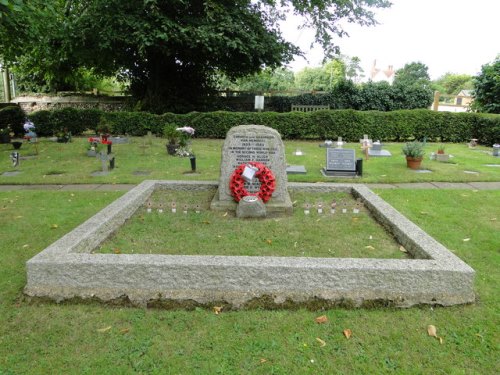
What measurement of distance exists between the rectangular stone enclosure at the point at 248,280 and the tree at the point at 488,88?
1944 centimetres

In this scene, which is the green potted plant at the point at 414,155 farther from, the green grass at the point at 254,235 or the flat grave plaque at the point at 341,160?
the green grass at the point at 254,235

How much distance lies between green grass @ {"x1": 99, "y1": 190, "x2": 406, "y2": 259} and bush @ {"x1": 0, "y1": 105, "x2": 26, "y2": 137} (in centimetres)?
1394

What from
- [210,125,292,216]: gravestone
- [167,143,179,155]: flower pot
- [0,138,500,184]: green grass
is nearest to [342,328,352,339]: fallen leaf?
[210,125,292,216]: gravestone

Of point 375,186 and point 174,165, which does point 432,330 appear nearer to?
point 375,186

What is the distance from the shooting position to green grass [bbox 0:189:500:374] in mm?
2961

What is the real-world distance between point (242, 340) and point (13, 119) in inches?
705

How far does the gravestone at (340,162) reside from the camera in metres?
10.3

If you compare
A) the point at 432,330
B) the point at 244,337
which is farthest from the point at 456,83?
the point at 244,337

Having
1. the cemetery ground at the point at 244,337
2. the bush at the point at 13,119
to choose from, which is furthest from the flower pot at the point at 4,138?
the cemetery ground at the point at 244,337

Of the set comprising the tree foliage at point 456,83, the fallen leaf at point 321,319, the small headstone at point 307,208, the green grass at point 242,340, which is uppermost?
the tree foliage at point 456,83

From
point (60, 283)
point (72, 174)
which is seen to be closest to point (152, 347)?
point (60, 283)

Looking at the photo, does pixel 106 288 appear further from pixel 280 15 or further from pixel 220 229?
pixel 280 15

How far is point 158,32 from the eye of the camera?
15875mm

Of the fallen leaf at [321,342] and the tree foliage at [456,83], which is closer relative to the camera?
the fallen leaf at [321,342]
